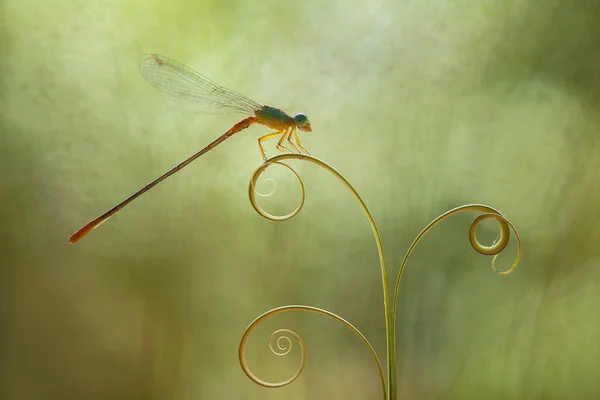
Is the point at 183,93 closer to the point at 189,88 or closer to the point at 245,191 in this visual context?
the point at 189,88

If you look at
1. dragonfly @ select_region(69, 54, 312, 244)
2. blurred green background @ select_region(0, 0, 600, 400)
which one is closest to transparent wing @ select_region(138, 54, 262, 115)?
dragonfly @ select_region(69, 54, 312, 244)

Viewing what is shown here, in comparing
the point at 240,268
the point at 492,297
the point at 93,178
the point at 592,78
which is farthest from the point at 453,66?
the point at 93,178

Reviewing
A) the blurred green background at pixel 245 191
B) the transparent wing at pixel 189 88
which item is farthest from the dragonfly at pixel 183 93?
the blurred green background at pixel 245 191

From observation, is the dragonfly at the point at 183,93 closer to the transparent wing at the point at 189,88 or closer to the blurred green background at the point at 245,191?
the transparent wing at the point at 189,88

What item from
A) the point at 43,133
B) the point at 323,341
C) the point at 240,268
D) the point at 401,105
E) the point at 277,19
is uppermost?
the point at 277,19

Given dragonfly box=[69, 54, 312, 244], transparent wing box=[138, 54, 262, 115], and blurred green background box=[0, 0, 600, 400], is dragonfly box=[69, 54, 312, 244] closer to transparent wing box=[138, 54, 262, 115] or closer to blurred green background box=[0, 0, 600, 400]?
transparent wing box=[138, 54, 262, 115]

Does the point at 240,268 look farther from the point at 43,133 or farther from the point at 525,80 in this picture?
the point at 525,80
